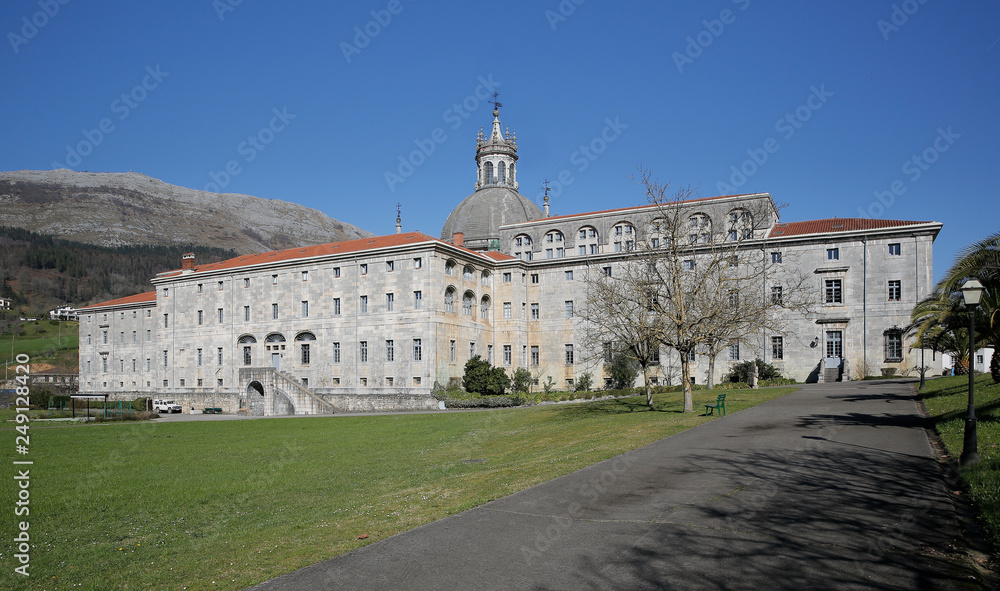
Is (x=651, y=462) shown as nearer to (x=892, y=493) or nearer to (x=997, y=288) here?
(x=892, y=493)

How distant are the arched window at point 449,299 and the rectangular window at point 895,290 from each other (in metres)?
35.3

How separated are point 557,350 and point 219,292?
36327mm

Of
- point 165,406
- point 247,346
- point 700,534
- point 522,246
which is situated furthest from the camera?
point 522,246

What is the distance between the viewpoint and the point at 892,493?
9.96 metres

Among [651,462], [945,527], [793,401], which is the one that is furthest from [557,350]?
[945,527]

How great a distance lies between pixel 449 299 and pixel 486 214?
2456cm

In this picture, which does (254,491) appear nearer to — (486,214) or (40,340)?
(486,214)

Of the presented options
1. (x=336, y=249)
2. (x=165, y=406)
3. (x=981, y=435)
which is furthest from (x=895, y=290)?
(x=165, y=406)

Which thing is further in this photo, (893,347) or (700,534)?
(893,347)

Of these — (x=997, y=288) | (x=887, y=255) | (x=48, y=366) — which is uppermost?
(x=887, y=255)

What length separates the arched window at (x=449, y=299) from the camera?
55844 mm

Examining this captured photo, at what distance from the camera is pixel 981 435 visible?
45.5 ft

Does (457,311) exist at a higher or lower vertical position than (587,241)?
lower

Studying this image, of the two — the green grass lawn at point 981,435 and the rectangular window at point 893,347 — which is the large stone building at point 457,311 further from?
the green grass lawn at point 981,435
